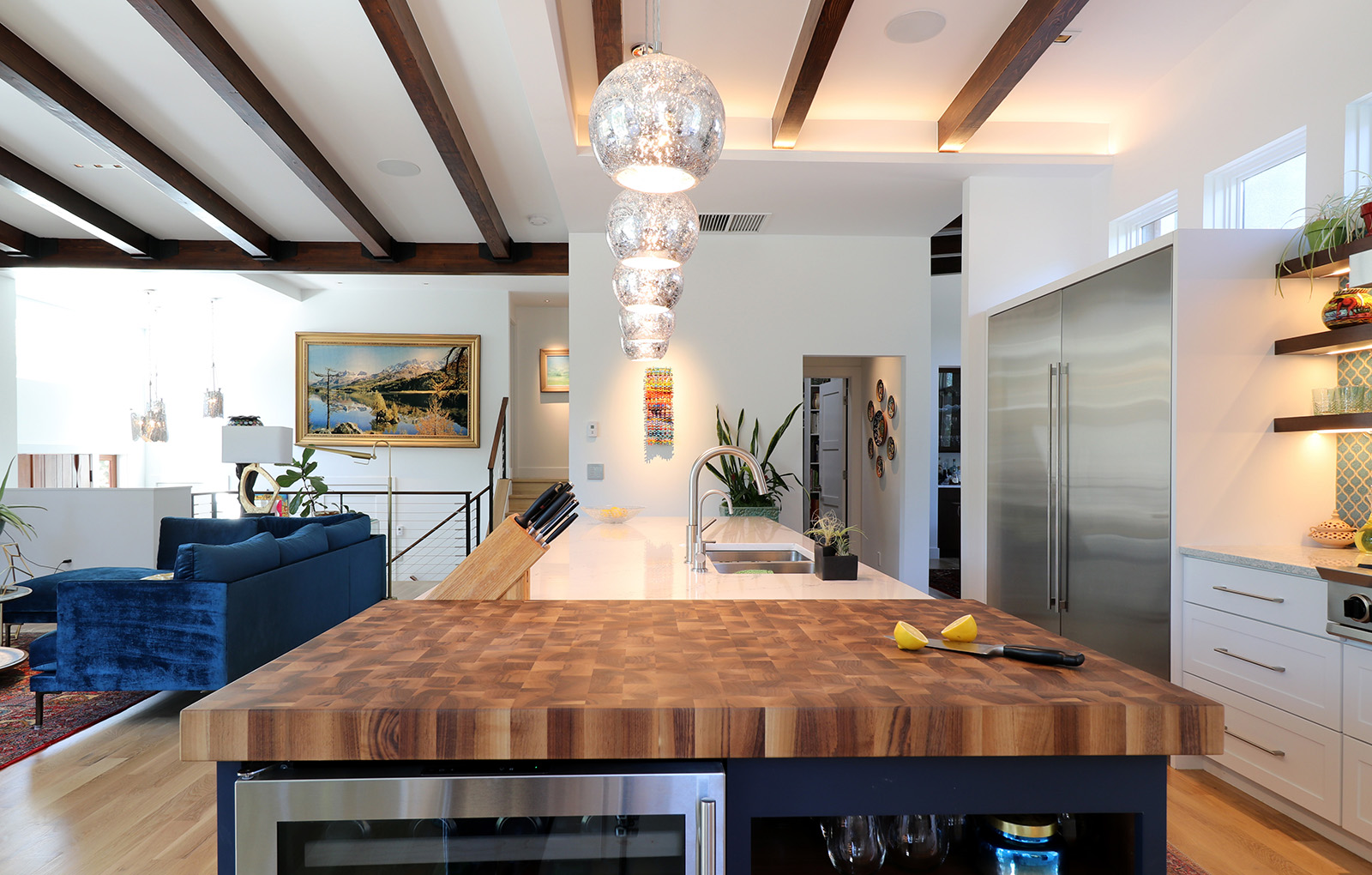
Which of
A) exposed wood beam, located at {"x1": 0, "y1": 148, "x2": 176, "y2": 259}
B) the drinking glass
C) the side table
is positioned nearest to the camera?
the drinking glass

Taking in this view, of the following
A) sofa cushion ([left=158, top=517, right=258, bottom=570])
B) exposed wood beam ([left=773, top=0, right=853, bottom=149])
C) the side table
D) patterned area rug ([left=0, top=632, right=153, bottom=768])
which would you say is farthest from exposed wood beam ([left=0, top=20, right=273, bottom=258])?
exposed wood beam ([left=773, top=0, right=853, bottom=149])

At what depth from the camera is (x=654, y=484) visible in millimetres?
5648

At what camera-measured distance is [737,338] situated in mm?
5680

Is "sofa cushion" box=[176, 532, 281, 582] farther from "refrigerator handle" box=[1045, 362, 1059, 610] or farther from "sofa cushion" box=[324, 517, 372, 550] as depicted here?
"refrigerator handle" box=[1045, 362, 1059, 610]

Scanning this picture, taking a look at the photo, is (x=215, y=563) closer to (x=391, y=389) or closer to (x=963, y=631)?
(x=963, y=631)

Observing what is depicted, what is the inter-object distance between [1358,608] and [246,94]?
496 cm

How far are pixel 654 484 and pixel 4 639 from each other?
154 inches

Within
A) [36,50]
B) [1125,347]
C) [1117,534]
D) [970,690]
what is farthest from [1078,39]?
[36,50]

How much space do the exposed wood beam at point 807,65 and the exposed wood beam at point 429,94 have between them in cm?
173

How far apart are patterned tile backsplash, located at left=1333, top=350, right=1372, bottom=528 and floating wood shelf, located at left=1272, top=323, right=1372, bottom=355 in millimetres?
77

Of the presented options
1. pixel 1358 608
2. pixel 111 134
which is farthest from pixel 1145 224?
pixel 111 134

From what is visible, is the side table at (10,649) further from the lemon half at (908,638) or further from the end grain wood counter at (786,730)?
the lemon half at (908,638)

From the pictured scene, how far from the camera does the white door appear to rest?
7004 millimetres

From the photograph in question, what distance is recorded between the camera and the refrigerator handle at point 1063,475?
3502 mm
